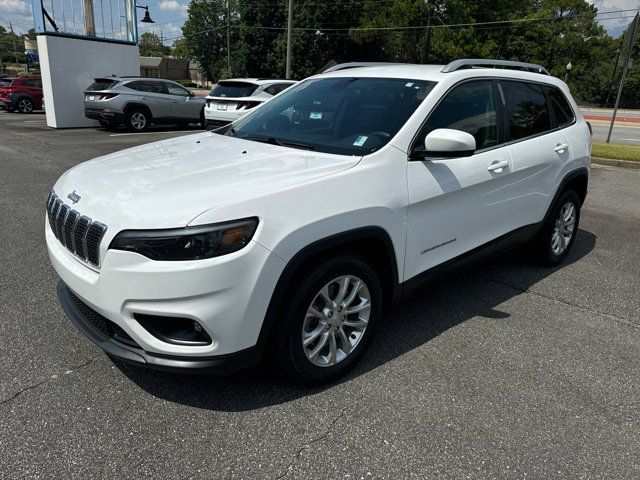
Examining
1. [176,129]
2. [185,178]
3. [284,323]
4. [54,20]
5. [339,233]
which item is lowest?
[176,129]

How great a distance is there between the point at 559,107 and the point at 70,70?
54.9 feet

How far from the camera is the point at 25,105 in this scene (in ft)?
78.2

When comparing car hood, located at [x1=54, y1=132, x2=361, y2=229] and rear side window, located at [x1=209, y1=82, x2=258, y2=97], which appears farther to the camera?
rear side window, located at [x1=209, y1=82, x2=258, y2=97]

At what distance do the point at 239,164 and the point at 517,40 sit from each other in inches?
2287

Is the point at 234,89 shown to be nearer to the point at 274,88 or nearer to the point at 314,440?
the point at 274,88

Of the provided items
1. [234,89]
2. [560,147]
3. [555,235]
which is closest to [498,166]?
[560,147]

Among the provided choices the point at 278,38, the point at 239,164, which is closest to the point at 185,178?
the point at 239,164

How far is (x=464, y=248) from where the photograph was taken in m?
3.68

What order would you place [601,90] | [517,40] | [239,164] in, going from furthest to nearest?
[601,90]
[517,40]
[239,164]

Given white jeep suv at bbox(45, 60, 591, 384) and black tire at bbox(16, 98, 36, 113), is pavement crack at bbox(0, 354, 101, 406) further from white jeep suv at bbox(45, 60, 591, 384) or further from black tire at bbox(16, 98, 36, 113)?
black tire at bbox(16, 98, 36, 113)

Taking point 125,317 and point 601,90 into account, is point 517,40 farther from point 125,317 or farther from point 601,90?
point 125,317

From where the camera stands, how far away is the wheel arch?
2508mm

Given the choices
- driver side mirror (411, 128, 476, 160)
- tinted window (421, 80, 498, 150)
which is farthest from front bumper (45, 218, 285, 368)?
tinted window (421, 80, 498, 150)

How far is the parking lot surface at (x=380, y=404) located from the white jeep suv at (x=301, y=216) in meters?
0.36
